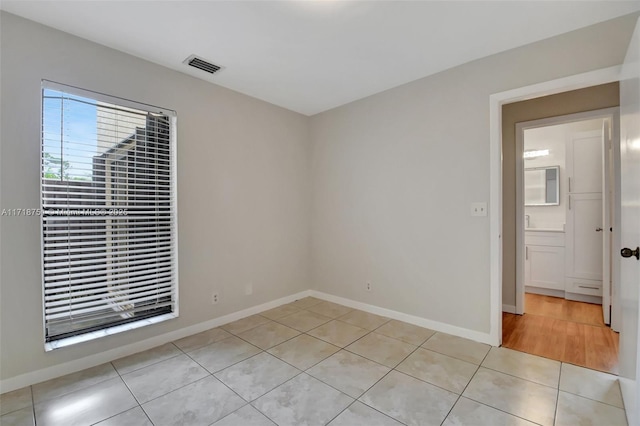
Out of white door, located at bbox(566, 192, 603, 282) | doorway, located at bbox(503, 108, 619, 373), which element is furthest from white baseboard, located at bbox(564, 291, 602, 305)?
white door, located at bbox(566, 192, 603, 282)

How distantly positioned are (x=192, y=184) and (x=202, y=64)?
1.10 m

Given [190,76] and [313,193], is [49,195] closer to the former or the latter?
[190,76]

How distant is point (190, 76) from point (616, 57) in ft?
11.3

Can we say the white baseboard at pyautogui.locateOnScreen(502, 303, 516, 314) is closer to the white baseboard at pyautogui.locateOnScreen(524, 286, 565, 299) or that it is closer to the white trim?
the white trim

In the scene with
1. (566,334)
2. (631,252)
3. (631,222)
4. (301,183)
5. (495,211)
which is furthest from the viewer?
(301,183)

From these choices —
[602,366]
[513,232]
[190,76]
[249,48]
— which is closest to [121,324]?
[190,76]

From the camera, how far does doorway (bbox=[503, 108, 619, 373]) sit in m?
2.61

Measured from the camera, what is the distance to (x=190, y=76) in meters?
2.76

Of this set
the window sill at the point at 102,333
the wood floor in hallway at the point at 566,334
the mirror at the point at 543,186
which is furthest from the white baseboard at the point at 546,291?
the window sill at the point at 102,333

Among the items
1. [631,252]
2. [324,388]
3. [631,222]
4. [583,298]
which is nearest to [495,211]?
[631,222]

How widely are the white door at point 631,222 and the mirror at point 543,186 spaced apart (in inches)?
117

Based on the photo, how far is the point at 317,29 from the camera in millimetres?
2094

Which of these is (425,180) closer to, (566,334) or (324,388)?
(566,334)

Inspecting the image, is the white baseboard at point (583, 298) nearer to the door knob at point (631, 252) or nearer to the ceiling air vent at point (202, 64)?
the door knob at point (631, 252)
